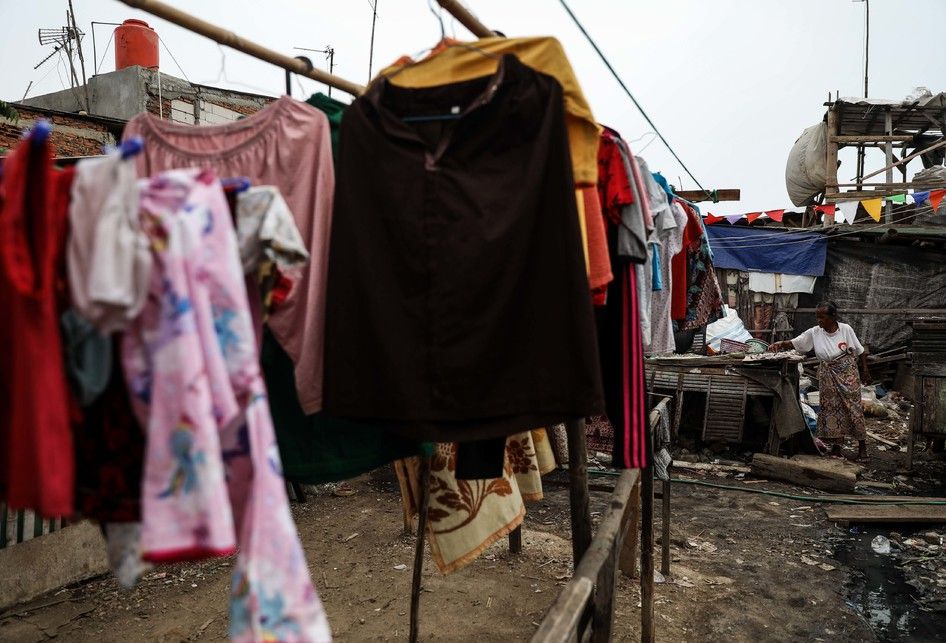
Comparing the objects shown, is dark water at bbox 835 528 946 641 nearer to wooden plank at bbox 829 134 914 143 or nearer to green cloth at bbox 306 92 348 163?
green cloth at bbox 306 92 348 163

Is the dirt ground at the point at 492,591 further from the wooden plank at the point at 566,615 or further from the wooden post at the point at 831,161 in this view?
the wooden post at the point at 831,161

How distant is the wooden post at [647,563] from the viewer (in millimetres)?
3611

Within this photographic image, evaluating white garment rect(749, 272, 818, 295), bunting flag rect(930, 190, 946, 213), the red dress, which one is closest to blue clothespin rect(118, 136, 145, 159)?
the red dress

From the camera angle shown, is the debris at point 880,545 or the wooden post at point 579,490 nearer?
→ the wooden post at point 579,490

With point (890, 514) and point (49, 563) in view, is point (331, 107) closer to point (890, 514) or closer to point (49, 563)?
point (49, 563)

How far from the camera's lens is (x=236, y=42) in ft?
5.90

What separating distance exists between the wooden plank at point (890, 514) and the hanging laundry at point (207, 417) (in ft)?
22.2

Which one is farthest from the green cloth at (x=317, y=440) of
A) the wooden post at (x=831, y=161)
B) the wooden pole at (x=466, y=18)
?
the wooden post at (x=831, y=161)

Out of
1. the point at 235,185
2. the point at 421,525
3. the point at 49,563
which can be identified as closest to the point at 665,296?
the point at 421,525

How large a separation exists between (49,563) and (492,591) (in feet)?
10.1

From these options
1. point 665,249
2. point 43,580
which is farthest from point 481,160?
point 43,580

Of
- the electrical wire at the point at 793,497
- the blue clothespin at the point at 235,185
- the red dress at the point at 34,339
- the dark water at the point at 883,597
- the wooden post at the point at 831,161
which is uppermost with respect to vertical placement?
the wooden post at the point at 831,161

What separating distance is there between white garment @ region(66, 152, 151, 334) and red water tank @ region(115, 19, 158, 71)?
13.0m

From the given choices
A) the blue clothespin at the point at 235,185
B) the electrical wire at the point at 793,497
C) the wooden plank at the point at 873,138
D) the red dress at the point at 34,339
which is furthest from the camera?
the wooden plank at the point at 873,138
